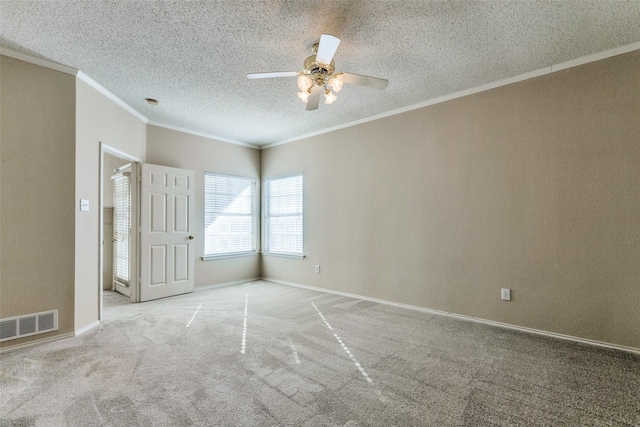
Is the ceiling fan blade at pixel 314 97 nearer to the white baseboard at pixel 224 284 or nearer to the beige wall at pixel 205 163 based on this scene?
the beige wall at pixel 205 163

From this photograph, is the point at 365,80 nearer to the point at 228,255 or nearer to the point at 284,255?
the point at 284,255

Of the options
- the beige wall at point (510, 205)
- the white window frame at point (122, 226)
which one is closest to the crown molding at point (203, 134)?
the white window frame at point (122, 226)

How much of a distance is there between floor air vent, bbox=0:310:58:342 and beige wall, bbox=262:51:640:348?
352 cm

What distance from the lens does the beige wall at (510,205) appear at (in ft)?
9.06

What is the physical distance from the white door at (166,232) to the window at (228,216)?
1.41 feet

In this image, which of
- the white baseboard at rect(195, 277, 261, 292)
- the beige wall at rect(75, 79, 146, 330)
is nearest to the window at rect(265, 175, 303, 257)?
the white baseboard at rect(195, 277, 261, 292)

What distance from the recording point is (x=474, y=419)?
1.81 m

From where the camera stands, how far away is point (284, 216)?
5.86 m

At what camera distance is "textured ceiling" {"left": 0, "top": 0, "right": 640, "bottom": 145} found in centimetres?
223

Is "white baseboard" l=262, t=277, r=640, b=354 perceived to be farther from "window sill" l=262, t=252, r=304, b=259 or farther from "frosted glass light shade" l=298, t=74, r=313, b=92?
"frosted glass light shade" l=298, t=74, r=313, b=92

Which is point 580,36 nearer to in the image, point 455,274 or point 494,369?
point 455,274

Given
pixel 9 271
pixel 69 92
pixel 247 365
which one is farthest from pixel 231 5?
pixel 9 271

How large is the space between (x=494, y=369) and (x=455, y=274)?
56.0 inches

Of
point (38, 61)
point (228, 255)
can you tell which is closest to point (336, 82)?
point (38, 61)
